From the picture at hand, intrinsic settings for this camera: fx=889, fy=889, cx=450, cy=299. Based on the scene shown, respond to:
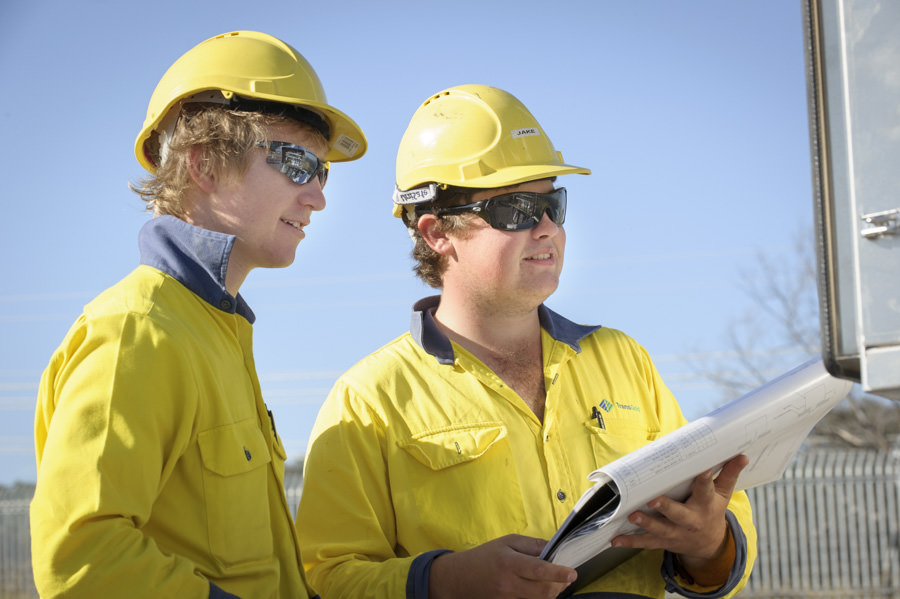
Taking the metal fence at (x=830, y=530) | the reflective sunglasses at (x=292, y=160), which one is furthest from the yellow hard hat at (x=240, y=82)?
the metal fence at (x=830, y=530)

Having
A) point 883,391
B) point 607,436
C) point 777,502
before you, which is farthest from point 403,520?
point 777,502

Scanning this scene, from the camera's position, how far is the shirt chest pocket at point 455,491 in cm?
301

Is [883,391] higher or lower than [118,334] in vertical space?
lower

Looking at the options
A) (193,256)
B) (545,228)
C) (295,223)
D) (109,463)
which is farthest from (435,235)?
(109,463)

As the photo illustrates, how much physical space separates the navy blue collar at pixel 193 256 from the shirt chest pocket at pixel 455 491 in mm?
869

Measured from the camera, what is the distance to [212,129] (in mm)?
2844

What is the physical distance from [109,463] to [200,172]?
1.12 m

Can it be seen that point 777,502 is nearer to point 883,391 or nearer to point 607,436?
point 607,436

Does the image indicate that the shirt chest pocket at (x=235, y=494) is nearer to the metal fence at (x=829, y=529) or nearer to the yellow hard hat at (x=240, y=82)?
the yellow hard hat at (x=240, y=82)

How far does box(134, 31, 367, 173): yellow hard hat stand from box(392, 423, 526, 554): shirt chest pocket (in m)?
1.20

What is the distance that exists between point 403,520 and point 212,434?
90cm

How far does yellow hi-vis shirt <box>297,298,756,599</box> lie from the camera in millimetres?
2994

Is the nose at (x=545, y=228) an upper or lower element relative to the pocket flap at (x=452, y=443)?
upper

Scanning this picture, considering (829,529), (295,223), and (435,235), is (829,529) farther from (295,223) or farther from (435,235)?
(295,223)
